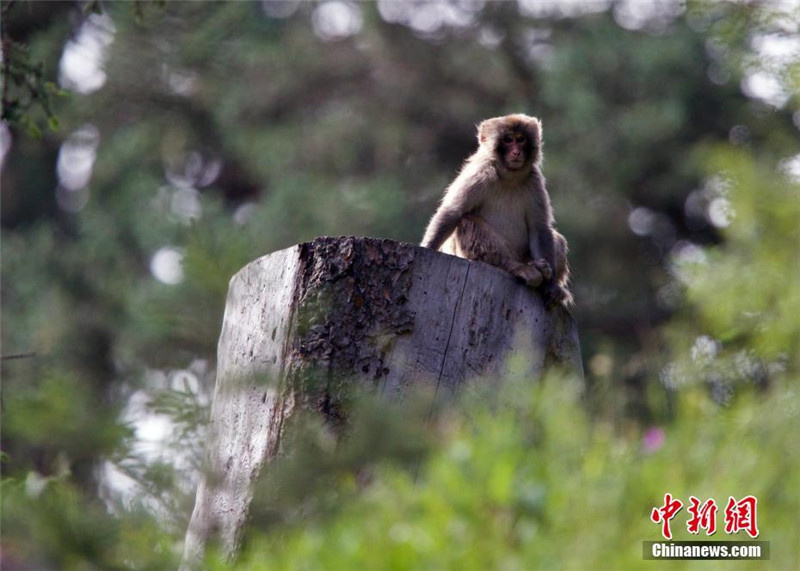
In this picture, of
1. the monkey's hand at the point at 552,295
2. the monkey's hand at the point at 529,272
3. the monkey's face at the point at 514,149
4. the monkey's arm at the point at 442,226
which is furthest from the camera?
the monkey's face at the point at 514,149

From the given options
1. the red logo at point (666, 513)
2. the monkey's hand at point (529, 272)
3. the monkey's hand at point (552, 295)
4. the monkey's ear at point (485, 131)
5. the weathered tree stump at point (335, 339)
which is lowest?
the red logo at point (666, 513)

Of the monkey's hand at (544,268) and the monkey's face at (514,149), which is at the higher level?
the monkey's face at (514,149)

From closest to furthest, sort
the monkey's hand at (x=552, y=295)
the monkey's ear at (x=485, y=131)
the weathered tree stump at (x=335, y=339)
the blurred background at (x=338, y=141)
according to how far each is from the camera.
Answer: the weathered tree stump at (x=335, y=339)
the monkey's hand at (x=552, y=295)
the monkey's ear at (x=485, y=131)
the blurred background at (x=338, y=141)

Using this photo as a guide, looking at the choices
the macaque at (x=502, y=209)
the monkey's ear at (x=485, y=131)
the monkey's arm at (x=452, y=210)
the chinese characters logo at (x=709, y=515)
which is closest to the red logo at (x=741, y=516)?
the chinese characters logo at (x=709, y=515)

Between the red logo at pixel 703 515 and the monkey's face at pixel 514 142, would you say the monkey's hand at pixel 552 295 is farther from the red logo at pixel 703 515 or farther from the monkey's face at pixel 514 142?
the red logo at pixel 703 515

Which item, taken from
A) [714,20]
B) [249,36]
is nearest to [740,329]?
[714,20]

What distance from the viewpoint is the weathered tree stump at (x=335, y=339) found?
15.3 feet

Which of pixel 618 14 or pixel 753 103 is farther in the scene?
pixel 618 14

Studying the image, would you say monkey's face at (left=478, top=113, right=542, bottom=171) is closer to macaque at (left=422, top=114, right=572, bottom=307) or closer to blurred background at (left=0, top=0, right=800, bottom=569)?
macaque at (left=422, top=114, right=572, bottom=307)

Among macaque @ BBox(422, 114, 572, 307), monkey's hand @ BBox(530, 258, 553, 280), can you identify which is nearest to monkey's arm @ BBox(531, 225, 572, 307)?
macaque @ BBox(422, 114, 572, 307)

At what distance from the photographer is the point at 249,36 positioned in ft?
57.7

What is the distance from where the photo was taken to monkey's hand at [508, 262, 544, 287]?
20.3ft

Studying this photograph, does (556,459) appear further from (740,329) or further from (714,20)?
(714,20)

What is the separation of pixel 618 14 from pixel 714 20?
354 inches
